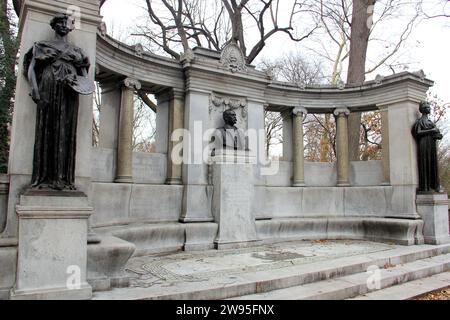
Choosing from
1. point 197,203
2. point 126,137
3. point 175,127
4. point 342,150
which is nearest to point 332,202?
point 342,150

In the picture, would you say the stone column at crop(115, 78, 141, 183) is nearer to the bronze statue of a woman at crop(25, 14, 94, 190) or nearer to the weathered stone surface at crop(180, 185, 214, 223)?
the weathered stone surface at crop(180, 185, 214, 223)

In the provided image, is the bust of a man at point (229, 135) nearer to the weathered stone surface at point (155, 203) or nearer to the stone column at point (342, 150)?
Result: the weathered stone surface at point (155, 203)

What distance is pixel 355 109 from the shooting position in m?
11.4

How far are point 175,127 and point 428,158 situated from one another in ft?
22.2

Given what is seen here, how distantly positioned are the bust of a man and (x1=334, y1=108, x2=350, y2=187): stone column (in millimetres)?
3591

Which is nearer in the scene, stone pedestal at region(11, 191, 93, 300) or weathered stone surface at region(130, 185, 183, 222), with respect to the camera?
stone pedestal at region(11, 191, 93, 300)

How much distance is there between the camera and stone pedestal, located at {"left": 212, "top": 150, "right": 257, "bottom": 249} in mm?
8453

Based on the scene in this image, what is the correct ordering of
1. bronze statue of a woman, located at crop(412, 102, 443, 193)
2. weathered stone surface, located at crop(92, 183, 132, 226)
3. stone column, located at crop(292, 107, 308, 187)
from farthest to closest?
stone column, located at crop(292, 107, 308, 187), bronze statue of a woman, located at crop(412, 102, 443, 193), weathered stone surface, located at crop(92, 183, 132, 226)

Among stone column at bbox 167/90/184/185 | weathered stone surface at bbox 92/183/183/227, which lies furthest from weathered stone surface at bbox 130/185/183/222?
stone column at bbox 167/90/184/185

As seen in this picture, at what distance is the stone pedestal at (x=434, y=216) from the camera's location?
9.22 m

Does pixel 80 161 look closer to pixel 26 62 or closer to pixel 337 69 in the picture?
pixel 26 62

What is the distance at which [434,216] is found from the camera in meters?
9.23

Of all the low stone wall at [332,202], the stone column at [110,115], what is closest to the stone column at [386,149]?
the low stone wall at [332,202]
